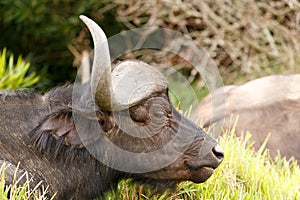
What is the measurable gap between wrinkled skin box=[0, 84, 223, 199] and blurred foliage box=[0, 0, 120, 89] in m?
9.06

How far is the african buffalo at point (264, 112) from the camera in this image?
290 inches

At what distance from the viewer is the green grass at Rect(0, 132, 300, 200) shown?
5660 millimetres

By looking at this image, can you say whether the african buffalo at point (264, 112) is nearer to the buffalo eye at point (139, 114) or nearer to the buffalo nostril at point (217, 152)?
the buffalo nostril at point (217, 152)

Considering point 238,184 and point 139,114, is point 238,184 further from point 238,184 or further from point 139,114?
point 139,114

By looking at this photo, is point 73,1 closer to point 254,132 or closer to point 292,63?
point 292,63

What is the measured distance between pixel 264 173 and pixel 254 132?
4.57 feet

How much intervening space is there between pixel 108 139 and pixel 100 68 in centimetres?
63

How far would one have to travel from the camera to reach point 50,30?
14.9 m

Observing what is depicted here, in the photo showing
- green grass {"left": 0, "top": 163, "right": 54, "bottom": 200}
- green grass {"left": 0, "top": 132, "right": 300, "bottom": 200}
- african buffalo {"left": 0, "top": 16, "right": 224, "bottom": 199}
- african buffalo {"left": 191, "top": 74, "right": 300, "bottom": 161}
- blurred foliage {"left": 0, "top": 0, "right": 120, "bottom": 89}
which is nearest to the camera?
green grass {"left": 0, "top": 163, "right": 54, "bottom": 200}

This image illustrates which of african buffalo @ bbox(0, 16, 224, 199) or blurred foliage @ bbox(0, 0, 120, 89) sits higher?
african buffalo @ bbox(0, 16, 224, 199)

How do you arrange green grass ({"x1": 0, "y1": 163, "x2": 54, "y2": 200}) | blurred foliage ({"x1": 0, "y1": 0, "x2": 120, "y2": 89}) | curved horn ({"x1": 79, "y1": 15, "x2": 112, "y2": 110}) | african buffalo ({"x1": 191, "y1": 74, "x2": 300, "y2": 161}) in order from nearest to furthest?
green grass ({"x1": 0, "y1": 163, "x2": 54, "y2": 200})
curved horn ({"x1": 79, "y1": 15, "x2": 112, "y2": 110})
african buffalo ({"x1": 191, "y1": 74, "x2": 300, "y2": 161})
blurred foliage ({"x1": 0, "y1": 0, "x2": 120, "y2": 89})

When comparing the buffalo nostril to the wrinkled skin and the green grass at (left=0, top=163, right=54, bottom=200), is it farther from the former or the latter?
the green grass at (left=0, top=163, right=54, bottom=200)

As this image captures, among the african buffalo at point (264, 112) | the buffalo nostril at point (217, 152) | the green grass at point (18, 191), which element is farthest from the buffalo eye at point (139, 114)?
the african buffalo at point (264, 112)

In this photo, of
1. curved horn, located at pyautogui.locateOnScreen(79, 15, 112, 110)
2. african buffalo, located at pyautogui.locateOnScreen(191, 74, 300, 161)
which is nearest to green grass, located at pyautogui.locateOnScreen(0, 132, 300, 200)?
african buffalo, located at pyautogui.locateOnScreen(191, 74, 300, 161)
